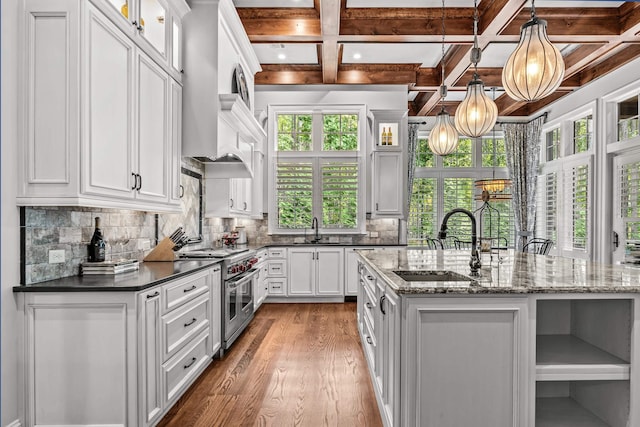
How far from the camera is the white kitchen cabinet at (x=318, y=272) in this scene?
6.08m

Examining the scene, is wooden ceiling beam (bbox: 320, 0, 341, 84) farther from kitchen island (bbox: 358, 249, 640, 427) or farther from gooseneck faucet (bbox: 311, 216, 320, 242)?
kitchen island (bbox: 358, 249, 640, 427)

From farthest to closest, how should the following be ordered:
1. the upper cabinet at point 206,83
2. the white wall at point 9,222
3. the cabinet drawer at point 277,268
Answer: the cabinet drawer at point 277,268, the upper cabinet at point 206,83, the white wall at point 9,222

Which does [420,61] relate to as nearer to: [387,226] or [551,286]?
[387,226]

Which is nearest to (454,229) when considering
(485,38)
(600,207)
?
(600,207)

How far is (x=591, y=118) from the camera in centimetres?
591

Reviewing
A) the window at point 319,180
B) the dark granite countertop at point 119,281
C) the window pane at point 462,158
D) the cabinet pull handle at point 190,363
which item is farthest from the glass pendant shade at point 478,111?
the window pane at point 462,158

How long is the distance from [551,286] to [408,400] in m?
0.86

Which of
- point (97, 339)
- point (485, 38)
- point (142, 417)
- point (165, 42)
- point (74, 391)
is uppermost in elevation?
point (485, 38)

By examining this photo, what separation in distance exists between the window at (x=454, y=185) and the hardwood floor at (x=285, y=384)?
3.69m

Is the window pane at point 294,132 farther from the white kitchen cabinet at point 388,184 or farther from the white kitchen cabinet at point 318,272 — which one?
the white kitchen cabinet at point 318,272

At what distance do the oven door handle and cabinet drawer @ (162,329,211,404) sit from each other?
2.03 ft

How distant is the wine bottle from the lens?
271cm

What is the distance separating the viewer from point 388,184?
6.36 m

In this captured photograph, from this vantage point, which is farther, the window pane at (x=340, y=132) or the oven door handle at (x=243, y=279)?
the window pane at (x=340, y=132)
